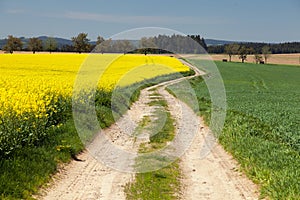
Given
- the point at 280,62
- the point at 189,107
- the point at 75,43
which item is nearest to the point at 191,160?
the point at 189,107

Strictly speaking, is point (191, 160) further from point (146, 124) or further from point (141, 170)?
point (146, 124)

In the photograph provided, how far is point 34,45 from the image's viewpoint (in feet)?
355

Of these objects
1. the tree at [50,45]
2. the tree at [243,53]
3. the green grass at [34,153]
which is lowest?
the tree at [243,53]

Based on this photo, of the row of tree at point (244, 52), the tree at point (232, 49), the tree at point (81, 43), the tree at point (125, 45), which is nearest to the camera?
the tree at point (125, 45)

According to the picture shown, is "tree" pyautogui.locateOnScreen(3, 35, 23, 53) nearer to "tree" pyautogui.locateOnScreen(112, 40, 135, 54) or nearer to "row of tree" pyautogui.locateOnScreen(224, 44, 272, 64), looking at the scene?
"tree" pyautogui.locateOnScreen(112, 40, 135, 54)

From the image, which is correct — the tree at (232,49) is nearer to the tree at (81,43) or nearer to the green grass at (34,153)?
the tree at (81,43)

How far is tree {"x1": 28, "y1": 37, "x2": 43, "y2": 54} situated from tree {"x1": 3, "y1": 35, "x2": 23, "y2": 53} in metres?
2.52

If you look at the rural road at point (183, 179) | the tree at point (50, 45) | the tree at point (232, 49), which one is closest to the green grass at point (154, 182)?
the rural road at point (183, 179)

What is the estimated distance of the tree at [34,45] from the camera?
354ft

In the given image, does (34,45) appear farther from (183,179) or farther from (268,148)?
(183,179)

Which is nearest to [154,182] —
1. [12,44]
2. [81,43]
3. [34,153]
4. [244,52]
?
[34,153]

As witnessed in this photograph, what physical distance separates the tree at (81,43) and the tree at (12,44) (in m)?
14.9

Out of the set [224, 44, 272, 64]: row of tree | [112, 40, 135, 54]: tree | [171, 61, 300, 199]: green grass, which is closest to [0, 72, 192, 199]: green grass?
[171, 61, 300, 199]: green grass

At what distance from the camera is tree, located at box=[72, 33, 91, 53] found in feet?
339
